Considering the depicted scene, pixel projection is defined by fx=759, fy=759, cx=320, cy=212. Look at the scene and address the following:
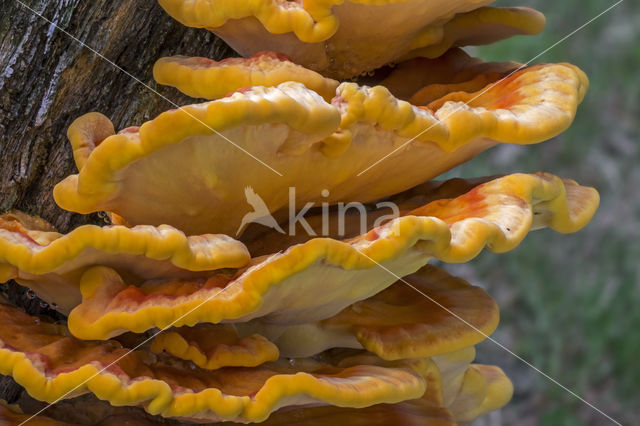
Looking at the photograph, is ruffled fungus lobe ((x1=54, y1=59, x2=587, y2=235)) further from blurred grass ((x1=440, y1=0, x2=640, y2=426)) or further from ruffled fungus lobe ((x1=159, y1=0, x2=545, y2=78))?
blurred grass ((x1=440, y1=0, x2=640, y2=426))

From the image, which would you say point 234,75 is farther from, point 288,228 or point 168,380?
point 168,380

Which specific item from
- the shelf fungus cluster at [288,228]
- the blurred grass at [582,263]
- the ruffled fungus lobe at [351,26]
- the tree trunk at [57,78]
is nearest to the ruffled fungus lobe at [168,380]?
the shelf fungus cluster at [288,228]

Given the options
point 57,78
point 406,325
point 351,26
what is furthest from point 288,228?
point 57,78

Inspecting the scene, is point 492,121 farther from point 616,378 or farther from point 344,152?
point 616,378

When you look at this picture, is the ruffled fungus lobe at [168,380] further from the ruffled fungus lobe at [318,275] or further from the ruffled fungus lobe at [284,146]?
the ruffled fungus lobe at [284,146]

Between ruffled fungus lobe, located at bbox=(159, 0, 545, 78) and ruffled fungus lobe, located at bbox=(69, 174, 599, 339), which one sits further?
ruffled fungus lobe, located at bbox=(159, 0, 545, 78)

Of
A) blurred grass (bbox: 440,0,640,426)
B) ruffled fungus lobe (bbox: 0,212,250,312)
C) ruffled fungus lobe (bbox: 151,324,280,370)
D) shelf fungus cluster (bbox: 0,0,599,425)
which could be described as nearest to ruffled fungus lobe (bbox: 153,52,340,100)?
shelf fungus cluster (bbox: 0,0,599,425)
